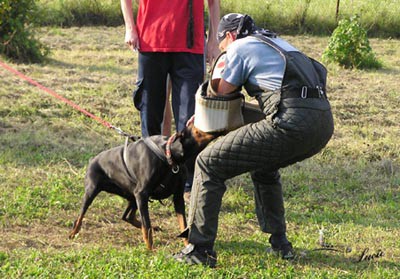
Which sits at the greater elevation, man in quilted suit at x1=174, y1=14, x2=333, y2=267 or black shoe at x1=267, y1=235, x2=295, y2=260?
man in quilted suit at x1=174, y1=14, x2=333, y2=267

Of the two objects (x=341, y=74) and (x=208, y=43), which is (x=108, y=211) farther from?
(x=341, y=74)

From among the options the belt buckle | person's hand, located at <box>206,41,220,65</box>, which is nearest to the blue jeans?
person's hand, located at <box>206,41,220,65</box>

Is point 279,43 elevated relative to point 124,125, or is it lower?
elevated

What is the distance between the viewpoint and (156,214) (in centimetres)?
584

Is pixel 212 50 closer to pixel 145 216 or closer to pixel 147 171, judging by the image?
pixel 147 171

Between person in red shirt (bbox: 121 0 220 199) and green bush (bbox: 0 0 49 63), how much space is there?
20.8 feet

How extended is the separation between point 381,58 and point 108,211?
9.60 metres

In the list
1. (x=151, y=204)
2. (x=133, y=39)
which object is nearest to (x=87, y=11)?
(x=133, y=39)

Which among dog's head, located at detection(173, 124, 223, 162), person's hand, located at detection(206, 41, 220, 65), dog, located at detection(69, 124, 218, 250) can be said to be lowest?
dog, located at detection(69, 124, 218, 250)

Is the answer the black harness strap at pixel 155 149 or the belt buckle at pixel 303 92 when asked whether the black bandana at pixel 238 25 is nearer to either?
the belt buckle at pixel 303 92

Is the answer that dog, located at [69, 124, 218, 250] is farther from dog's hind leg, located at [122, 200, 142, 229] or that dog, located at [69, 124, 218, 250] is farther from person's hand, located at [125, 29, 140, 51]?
person's hand, located at [125, 29, 140, 51]

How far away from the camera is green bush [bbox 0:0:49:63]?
11.8 m

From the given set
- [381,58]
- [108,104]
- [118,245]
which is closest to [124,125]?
[108,104]

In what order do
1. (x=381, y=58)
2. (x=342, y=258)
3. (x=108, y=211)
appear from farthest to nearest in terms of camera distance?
(x=381, y=58), (x=108, y=211), (x=342, y=258)
